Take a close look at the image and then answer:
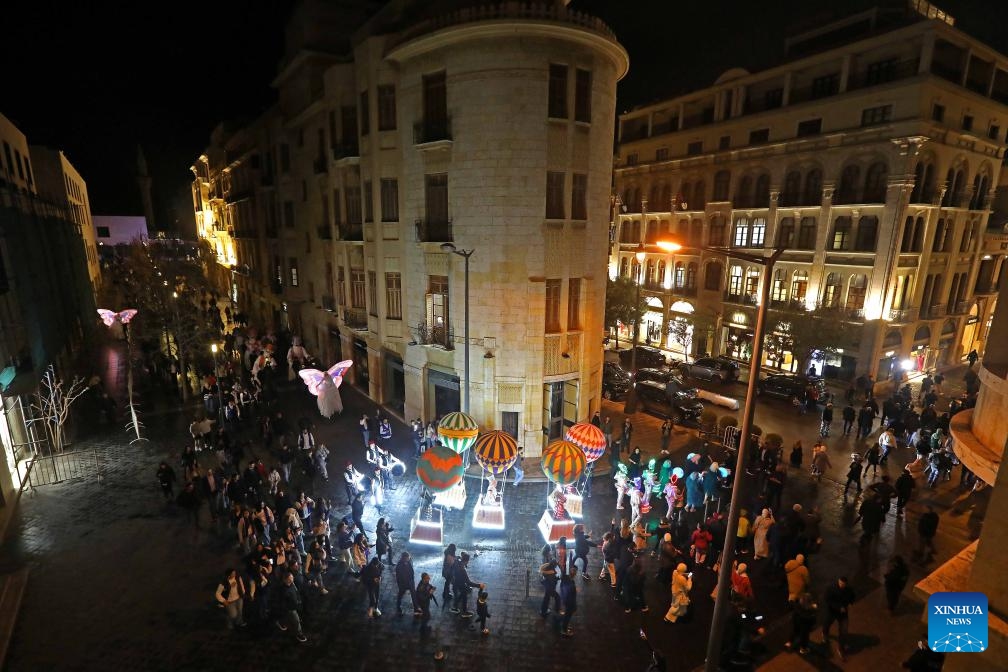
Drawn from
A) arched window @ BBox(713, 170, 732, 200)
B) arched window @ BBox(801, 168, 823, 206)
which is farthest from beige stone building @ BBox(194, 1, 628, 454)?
arched window @ BBox(713, 170, 732, 200)

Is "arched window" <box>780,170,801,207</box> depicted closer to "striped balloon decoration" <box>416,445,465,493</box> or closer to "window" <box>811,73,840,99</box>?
"window" <box>811,73,840,99</box>

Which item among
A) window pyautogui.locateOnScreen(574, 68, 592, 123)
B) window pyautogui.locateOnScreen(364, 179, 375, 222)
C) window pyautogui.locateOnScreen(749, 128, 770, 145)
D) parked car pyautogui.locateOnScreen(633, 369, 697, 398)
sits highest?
window pyautogui.locateOnScreen(749, 128, 770, 145)

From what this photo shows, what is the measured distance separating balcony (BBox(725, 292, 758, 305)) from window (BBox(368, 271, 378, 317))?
959 inches

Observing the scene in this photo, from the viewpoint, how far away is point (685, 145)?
38.2 metres

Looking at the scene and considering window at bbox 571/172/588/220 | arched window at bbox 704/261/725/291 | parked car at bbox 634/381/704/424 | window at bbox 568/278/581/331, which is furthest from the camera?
arched window at bbox 704/261/725/291

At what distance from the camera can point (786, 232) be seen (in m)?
32.6

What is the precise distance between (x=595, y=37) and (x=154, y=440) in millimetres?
23618

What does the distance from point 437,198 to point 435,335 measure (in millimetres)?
5573

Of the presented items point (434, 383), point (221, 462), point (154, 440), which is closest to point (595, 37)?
point (434, 383)

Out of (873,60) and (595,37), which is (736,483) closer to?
(595,37)

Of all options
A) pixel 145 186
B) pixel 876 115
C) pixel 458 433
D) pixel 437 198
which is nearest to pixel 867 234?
pixel 876 115

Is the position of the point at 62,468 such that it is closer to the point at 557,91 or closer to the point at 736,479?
the point at 736,479

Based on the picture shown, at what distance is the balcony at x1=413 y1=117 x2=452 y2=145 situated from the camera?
62.6 ft

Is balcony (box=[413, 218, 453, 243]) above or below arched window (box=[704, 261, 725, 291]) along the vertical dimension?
above
